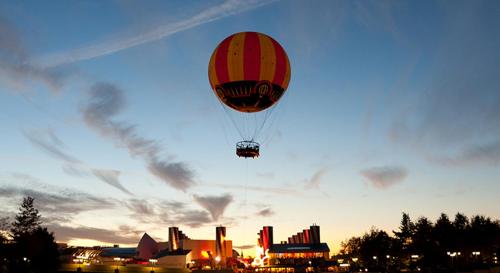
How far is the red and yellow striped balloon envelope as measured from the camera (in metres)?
35.9

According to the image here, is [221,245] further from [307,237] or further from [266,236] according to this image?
[307,237]

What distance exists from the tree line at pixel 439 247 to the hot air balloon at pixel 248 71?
1809 inches

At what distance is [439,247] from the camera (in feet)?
266

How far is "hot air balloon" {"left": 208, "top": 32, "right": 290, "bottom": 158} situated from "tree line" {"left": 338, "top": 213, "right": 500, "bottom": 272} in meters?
45.9

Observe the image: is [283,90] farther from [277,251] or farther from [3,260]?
[277,251]

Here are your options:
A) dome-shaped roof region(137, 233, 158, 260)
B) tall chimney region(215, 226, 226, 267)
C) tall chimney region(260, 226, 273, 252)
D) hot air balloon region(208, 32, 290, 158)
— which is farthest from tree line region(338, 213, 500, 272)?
dome-shaped roof region(137, 233, 158, 260)

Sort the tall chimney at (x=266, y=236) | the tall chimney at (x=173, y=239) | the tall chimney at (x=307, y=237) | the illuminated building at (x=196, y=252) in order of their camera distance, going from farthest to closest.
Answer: the tall chimney at (x=307, y=237) → the tall chimney at (x=266, y=236) → the tall chimney at (x=173, y=239) → the illuminated building at (x=196, y=252)

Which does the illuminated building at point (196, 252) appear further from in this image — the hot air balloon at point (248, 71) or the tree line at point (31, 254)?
the hot air balloon at point (248, 71)

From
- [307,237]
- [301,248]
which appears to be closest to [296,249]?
[301,248]

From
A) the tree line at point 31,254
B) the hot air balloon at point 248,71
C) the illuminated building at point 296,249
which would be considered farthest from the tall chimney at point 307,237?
the hot air balloon at point 248,71

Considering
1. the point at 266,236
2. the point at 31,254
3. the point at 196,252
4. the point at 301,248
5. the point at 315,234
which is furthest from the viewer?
the point at 315,234

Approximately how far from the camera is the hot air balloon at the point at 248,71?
35938 mm

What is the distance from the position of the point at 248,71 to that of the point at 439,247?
61.9m

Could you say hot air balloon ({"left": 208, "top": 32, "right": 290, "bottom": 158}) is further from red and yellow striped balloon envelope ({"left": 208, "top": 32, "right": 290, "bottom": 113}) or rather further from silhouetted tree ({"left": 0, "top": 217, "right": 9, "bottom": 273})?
silhouetted tree ({"left": 0, "top": 217, "right": 9, "bottom": 273})
